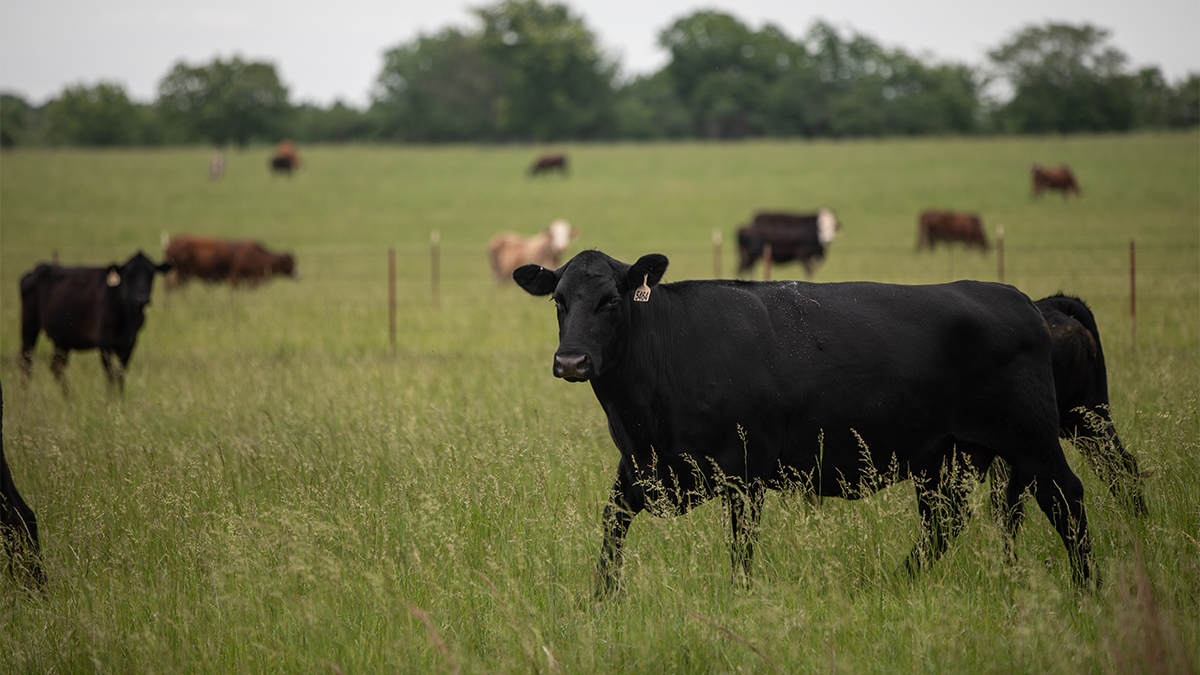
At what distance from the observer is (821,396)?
418 cm

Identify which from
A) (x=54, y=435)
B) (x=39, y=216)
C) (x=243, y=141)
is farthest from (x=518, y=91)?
(x=54, y=435)

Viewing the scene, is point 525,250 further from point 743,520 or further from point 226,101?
point 226,101

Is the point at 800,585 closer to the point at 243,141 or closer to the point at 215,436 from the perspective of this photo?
the point at 215,436

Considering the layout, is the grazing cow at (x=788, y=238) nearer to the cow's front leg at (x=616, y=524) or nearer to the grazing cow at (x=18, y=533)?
the cow's front leg at (x=616, y=524)

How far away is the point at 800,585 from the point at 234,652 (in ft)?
7.40

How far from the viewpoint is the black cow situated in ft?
30.9

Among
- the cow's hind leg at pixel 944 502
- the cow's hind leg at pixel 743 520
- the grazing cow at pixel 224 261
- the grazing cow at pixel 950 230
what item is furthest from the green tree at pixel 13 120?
the cow's hind leg at pixel 944 502

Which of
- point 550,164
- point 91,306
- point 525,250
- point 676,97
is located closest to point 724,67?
point 676,97

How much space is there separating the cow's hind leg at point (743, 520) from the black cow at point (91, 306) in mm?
7398

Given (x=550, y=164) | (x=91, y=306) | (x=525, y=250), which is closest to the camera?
(x=91, y=306)

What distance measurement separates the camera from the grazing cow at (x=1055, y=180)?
104ft

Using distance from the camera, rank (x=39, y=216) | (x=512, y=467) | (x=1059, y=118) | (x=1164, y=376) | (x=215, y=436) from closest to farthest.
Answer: (x=512, y=467) → (x=215, y=436) → (x=1164, y=376) → (x=39, y=216) → (x=1059, y=118)

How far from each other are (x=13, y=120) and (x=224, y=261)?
76.1 m

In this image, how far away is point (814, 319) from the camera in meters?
4.32
